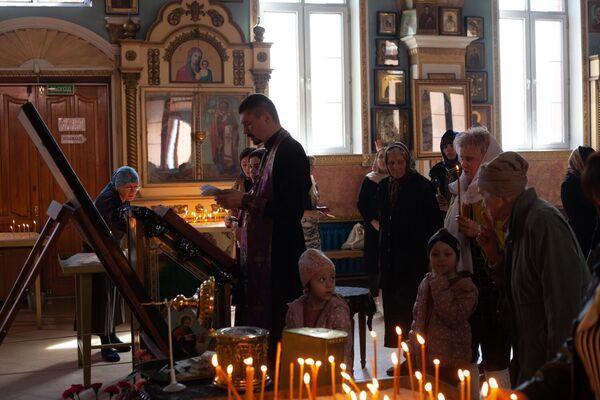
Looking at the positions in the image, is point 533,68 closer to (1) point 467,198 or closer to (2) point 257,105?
(1) point 467,198

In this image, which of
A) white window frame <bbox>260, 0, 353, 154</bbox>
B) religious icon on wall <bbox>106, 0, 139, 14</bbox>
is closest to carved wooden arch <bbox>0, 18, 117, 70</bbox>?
religious icon on wall <bbox>106, 0, 139, 14</bbox>

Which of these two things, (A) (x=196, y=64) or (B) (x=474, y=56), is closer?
(A) (x=196, y=64)

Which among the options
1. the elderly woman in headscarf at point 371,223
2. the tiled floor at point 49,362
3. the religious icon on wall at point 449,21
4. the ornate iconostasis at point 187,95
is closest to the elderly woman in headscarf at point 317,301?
the tiled floor at point 49,362

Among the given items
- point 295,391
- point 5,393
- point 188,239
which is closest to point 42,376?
point 5,393

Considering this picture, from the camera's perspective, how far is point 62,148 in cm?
970

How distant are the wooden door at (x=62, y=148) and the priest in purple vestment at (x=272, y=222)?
18.5 ft

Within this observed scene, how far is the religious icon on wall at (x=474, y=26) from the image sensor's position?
36.3 feet

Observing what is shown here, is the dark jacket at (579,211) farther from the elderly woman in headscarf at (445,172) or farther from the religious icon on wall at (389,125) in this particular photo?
the religious icon on wall at (389,125)

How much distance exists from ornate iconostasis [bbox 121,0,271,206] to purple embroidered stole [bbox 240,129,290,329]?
5.36 meters

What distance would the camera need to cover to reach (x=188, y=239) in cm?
428

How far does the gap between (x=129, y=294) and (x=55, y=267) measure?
20.3ft

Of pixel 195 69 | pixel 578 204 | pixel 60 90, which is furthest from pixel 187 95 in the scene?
pixel 578 204

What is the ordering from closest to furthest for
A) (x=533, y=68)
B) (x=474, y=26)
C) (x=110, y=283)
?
1. (x=110, y=283)
2. (x=474, y=26)
3. (x=533, y=68)

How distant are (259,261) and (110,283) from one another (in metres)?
2.22
